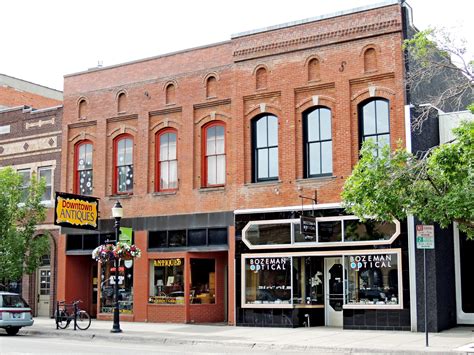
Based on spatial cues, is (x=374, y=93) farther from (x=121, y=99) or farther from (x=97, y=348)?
(x=97, y=348)

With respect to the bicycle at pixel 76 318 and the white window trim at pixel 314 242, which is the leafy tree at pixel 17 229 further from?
the white window trim at pixel 314 242

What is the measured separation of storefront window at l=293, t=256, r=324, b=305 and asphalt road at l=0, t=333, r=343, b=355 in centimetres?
509

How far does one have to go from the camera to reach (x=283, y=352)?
721 inches

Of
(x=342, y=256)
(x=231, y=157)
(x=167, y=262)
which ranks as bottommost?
(x=167, y=262)

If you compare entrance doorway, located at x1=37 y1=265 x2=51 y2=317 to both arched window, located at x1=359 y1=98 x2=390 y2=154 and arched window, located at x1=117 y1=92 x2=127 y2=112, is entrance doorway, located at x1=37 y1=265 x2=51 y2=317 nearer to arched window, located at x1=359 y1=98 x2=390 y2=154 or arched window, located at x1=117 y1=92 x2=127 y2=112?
arched window, located at x1=117 y1=92 x2=127 y2=112

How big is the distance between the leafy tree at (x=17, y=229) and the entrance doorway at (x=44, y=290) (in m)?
2.03

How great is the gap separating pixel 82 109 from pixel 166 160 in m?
5.04

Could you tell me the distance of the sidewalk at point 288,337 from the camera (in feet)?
59.5

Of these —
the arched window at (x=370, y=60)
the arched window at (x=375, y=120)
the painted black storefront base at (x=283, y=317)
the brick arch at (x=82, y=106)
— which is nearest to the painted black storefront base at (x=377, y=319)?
the painted black storefront base at (x=283, y=317)

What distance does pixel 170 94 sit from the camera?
2816cm

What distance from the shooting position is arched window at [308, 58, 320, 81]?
24891 mm

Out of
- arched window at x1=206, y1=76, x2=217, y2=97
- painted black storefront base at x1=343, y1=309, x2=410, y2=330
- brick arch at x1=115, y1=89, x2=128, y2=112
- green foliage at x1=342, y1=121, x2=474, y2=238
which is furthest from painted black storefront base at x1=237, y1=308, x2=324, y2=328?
brick arch at x1=115, y1=89, x2=128, y2=112

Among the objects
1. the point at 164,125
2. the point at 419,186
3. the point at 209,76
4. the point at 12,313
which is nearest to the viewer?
the point at 419,186

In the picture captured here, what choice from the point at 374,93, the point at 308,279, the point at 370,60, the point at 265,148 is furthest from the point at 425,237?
the point at 265,148
